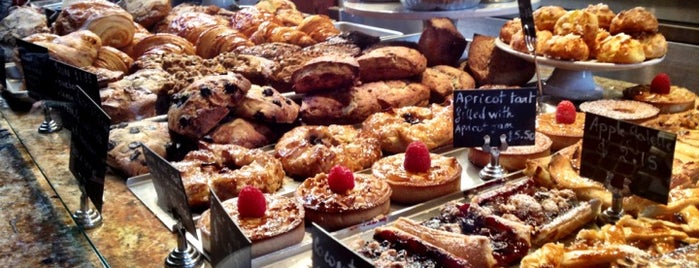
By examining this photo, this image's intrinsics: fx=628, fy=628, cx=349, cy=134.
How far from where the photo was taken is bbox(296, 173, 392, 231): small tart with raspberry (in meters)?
2.30

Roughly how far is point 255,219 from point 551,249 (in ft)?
3.25

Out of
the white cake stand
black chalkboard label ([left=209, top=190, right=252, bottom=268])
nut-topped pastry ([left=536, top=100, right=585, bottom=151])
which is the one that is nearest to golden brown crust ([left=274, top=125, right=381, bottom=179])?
nut-topped pastry ([left=536, top=100, right=585, bottom=151])

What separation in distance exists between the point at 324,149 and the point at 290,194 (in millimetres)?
310

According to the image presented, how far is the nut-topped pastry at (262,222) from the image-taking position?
2104mm

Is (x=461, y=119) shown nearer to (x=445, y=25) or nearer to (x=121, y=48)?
(x=445, y=25)

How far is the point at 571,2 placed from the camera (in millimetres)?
6207

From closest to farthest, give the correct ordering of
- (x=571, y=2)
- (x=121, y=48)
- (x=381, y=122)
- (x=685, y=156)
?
1. (x=685, y=156)
2. (x=381, y=122)
3. (x=121, y=48)
4. (x=571, y=2)

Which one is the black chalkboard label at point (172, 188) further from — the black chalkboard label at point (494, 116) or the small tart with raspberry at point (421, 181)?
the black chalkboard label at point (494, 116)

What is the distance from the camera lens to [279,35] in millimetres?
4832

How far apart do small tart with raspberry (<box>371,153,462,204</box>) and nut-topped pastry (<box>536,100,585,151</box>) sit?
67 centimetres

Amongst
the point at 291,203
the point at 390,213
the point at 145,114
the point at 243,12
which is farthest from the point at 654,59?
the point at 243,12

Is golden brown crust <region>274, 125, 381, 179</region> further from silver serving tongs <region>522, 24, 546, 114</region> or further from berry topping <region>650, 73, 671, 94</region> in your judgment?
berry topping <region>650, 73, 671, 94</region>

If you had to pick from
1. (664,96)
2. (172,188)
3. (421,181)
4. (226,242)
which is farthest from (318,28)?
(226,242)

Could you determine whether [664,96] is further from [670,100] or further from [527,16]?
[527,16]
